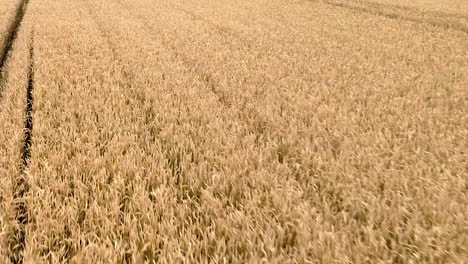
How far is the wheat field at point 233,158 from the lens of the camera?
1.57m

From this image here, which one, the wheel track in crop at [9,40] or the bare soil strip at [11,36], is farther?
the bare soil strip at [11,36]

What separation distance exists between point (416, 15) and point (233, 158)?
12795 mm

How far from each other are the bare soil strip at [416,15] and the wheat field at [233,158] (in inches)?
221

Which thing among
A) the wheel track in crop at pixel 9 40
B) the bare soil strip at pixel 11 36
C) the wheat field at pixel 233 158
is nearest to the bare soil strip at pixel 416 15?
the wheat field at pixel 233 158

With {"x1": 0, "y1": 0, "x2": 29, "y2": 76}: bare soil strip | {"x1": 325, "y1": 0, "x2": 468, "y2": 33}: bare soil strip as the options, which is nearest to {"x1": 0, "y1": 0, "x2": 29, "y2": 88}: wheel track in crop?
{"x1": 0, "y1": 0, "x2": 29, "y2": 76}: bare soil strip

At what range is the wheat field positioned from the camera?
157 centimetres

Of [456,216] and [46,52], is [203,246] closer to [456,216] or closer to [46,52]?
[456,216]

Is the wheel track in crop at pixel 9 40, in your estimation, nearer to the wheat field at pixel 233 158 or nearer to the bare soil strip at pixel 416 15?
the wheat field at pixel 233 158

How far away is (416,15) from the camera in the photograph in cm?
1237

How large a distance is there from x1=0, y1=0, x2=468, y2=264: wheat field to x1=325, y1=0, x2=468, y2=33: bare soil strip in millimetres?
5602

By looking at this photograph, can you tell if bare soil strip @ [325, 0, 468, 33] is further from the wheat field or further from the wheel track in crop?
the wheel track in crop

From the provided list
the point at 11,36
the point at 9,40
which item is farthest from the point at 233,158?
the point at 11,36

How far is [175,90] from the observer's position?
4.01m

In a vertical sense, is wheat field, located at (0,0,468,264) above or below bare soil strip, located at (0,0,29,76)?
above
